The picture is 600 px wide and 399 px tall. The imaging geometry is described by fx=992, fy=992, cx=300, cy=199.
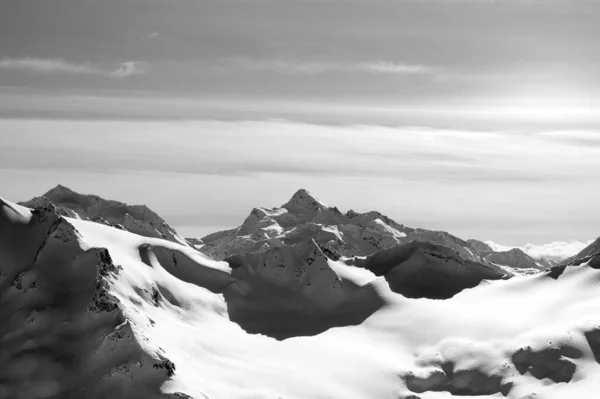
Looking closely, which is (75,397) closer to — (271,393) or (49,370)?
(49,370)

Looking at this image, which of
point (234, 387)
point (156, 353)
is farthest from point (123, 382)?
point (234, 387)

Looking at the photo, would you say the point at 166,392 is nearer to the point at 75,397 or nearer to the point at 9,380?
the point at 75,397

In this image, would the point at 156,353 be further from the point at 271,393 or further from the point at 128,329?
the point at 271,393

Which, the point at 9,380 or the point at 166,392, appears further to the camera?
the point at 9,380

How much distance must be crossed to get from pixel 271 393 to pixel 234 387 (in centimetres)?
755

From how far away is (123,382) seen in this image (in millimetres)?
191375

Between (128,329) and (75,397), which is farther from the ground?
(128,329)

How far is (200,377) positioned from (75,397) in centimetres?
2460

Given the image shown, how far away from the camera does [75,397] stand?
194m

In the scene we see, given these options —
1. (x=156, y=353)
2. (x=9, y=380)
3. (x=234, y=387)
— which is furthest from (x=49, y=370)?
(x=234, y=387)

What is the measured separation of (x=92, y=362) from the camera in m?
198

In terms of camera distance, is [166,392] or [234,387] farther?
[234,387]

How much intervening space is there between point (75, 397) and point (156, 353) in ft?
59.2

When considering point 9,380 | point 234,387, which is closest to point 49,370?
point 9,380
